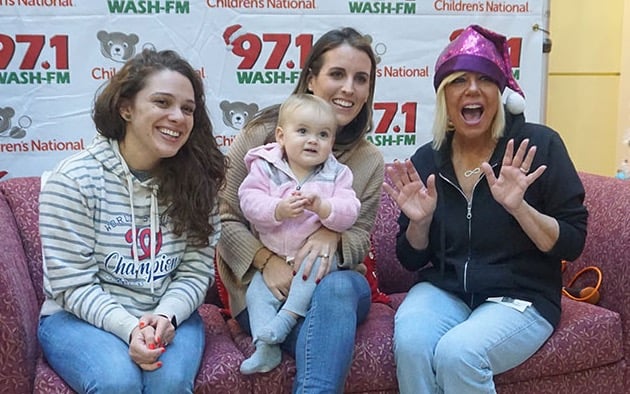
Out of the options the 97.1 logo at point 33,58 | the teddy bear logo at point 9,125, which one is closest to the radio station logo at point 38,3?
the 97.1 logo at point 33,58

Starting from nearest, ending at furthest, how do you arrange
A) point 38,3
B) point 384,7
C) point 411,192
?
1. point 411,192
2. point 38,3
3. point 384,7

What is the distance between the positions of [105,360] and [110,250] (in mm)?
279

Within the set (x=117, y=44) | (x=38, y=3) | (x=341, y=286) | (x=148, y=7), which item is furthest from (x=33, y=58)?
(x=341, y=286)

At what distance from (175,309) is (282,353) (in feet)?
0.98

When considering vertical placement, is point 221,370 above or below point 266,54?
below

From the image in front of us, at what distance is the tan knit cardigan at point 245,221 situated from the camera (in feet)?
6.05

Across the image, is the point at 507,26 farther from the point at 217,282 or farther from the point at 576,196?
the point at 217,282

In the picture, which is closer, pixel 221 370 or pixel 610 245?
pixel 221 370

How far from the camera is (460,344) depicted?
62.6 inches

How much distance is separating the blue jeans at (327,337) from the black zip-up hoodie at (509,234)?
302 mm

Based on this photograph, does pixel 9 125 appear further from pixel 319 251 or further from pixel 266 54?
pixel 319 251

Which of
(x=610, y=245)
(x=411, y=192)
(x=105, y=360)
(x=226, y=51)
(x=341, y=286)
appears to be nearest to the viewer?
(x=105, y=360)

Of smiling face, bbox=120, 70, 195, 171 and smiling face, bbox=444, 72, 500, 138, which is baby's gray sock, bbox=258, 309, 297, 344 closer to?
smiling face, bbox=120, 70, 195, 171

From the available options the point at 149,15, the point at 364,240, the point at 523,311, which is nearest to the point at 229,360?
the point at 364,240
